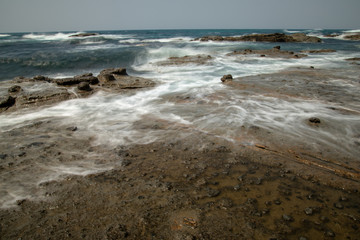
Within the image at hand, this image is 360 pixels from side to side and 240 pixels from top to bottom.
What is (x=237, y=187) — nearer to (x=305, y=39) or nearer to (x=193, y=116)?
(x=193, y=116)

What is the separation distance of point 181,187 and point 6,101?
235 inches

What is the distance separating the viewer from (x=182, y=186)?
8.27 feet

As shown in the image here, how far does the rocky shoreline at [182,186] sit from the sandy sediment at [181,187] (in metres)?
0.01

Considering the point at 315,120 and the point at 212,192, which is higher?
the point at 315,120

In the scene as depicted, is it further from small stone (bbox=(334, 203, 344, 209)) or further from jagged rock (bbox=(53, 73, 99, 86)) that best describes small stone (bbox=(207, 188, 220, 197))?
jagged rock (bbox=(53, 73, 99, 86))

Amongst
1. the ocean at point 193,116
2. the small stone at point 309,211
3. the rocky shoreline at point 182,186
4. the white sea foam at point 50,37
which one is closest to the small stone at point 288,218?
the rocky shoreline at point 182,186

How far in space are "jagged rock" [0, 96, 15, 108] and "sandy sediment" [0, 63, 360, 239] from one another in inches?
82.3

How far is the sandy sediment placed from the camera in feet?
6.34

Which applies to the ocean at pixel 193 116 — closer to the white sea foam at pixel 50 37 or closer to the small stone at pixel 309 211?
the small stone at pixel 309 211

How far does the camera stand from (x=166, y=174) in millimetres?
2768

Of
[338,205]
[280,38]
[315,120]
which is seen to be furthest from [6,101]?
[280,38]

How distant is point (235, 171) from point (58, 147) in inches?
116

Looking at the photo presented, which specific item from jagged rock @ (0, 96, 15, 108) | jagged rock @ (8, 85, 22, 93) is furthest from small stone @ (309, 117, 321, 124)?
jagged rock @ (8, 85, 22, 93)

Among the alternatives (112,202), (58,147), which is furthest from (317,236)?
(58,147)
